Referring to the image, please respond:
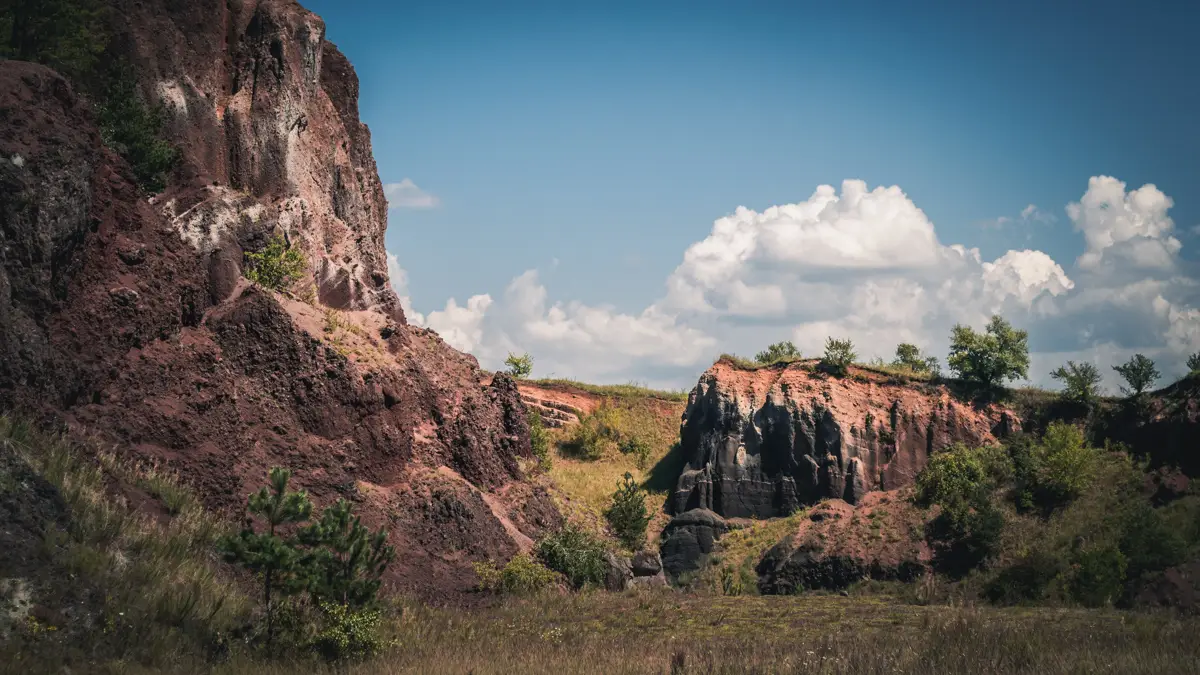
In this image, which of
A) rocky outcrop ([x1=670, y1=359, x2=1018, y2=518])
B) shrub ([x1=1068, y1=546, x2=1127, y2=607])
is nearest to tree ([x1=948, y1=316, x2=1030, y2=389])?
rocky outcrop ([x1=670, y1=359, x2=1018, y2=518])

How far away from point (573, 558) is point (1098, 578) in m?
25.3

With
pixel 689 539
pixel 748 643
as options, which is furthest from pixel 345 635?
pixel 689 539

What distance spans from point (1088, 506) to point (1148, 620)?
81.5 ft

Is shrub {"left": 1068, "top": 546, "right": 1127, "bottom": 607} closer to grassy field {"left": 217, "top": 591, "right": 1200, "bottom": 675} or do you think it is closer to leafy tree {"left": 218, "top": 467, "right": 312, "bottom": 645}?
grassy field {"left": 217, "top": 591, "right": 1200, "bottom": 675}

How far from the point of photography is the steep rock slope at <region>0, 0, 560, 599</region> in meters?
25.3

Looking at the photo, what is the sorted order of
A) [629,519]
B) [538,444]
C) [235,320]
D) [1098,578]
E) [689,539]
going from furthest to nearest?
[689,539] < [538,444] < [629,519] < [1098,578] < [235,320]

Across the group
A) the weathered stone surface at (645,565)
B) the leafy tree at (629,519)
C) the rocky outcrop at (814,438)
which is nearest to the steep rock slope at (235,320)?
the weathered stone surface at (645,565)

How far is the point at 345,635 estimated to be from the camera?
20266mm

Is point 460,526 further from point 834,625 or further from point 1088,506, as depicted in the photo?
point 1088,506

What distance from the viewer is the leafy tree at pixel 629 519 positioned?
2144 inches

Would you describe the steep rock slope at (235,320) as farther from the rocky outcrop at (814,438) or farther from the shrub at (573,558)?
the rocky outcrop at (814,438)

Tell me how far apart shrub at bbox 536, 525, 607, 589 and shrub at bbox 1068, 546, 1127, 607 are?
23.0 meters

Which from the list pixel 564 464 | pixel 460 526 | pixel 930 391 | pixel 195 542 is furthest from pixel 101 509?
pixel 930 391

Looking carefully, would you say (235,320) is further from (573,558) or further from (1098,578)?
(1098,578)
